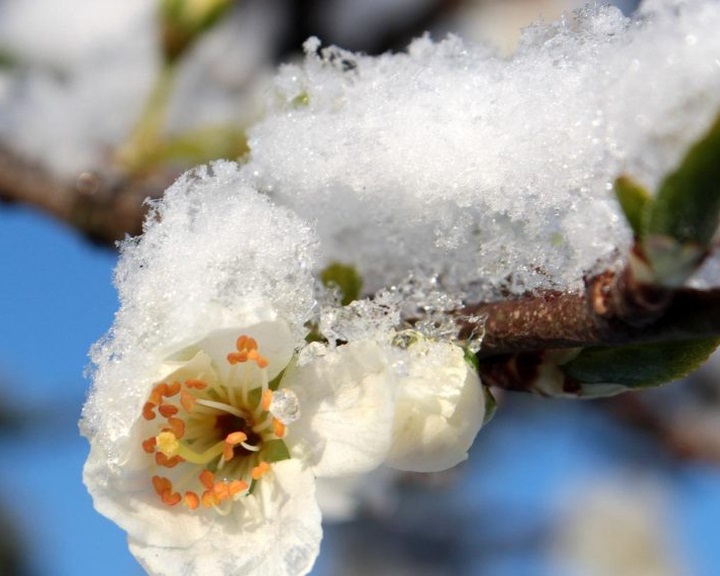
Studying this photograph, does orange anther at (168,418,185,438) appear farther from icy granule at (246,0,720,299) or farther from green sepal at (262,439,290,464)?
icy granule at (246,0,720,299)

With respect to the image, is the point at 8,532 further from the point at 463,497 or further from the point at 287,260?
the point at 287,260

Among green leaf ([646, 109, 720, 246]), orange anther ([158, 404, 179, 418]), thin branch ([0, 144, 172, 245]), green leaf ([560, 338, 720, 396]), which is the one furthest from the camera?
thin branch ([0, 144, 172, 245])

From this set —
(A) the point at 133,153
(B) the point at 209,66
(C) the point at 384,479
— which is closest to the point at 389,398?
(A) the point at 133,153

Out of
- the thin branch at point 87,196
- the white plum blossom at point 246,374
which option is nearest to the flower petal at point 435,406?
the white plum blossom at point 246,374

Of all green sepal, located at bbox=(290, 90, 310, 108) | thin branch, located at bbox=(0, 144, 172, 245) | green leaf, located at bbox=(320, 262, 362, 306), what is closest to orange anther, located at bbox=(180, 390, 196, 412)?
green leaf, located at bbox=(320, 262, 362, 306)

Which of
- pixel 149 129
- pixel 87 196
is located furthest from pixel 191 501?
pixel 149 129

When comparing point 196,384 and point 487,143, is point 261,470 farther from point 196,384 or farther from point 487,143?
point 487,143

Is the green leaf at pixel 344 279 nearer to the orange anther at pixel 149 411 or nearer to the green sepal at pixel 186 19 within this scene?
the orange anther at pixel 149 411
